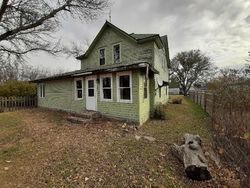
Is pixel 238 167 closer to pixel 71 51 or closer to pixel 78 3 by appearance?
pixel 78 3

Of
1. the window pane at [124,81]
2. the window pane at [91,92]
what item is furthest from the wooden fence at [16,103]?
the window pane at [124,81]

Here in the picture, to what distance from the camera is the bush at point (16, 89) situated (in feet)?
61.7

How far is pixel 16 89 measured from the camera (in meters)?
19.0

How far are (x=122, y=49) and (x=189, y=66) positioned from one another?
1381 inches

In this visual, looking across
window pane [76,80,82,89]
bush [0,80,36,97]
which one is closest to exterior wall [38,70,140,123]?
window pane [76,80,82,89]

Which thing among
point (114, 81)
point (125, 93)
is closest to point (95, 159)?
point (125, 93)

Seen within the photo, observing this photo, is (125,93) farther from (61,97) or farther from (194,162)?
(61,97)

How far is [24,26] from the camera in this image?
34.8 feet

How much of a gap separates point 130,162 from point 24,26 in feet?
34.8

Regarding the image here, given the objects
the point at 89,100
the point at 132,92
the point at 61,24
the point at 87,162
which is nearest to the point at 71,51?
the point at 61,24

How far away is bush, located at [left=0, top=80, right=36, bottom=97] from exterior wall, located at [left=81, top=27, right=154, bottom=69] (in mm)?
8249

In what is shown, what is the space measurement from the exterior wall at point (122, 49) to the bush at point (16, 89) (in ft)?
27.1

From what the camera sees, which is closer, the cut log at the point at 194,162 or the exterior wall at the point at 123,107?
the cut log at the point at 194,162

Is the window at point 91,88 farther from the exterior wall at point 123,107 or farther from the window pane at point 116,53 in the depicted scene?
the window pane at point 116,53
